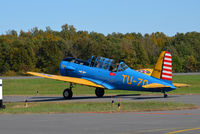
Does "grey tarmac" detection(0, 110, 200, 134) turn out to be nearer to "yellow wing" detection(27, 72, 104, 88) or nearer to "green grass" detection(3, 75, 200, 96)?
"yellow wing" detection(27, 72, 104, 88)

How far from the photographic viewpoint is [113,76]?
27344mm

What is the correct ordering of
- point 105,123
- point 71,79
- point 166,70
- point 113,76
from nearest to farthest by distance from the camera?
point 105,123 < point 166,70 < point 113,76 < point 71,79

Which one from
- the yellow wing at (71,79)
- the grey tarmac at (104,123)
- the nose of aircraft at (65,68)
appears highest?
the nose of aircraft at (65,68)

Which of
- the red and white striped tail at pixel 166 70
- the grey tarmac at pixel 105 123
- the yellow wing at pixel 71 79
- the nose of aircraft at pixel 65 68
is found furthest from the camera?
the nose of aircraft at pixel 65 68

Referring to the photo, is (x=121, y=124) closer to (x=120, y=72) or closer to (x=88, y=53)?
(x=120, y=72)

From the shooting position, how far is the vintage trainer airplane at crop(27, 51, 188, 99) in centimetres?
2525

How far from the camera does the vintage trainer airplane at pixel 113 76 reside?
2525cm

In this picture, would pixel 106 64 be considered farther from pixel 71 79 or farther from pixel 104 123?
pixel 104 123

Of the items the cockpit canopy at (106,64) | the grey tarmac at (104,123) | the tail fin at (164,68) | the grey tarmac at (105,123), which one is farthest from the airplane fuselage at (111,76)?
the grey tarmac at (104,123)

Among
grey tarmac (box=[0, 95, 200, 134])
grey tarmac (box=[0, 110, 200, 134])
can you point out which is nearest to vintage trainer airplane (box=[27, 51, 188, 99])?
grey tarmac (box=[0, 95, 200, 134])

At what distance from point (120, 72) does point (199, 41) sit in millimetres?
121354

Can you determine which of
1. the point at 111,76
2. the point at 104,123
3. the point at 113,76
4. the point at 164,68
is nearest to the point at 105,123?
the point at 104,123

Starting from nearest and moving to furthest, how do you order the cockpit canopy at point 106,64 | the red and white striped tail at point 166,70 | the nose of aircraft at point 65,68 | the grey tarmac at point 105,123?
the grey tarmac at point 105,123 → the red and white striped tail at point 166,70 → the cockpit canopy at point 106,64 → the nose of aircraft at point 65,68

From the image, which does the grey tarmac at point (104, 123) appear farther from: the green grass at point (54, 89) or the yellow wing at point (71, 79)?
the green grass at point (54, 89)
